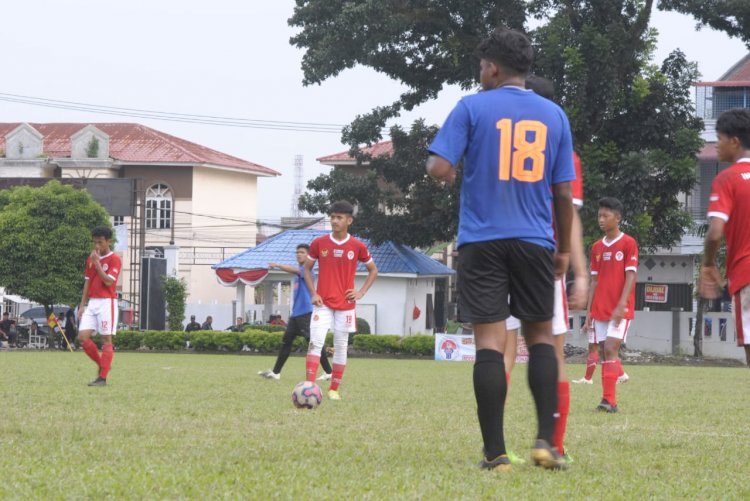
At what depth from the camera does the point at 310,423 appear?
8.97 meters

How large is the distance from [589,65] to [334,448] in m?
28.6

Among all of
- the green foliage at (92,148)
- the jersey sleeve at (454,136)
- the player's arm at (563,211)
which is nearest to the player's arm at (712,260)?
the player's arm at (563,211)

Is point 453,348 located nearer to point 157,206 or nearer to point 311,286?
point 311,286

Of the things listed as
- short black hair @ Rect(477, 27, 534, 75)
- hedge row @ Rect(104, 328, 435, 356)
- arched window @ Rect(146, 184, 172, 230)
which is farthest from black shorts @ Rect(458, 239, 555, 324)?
arched window @ Rect(146, 184, 172, 230)

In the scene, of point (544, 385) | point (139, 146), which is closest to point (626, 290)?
point (544, 385)

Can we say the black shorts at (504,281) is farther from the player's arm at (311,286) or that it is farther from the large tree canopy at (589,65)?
the large tree canopy at (589,65)

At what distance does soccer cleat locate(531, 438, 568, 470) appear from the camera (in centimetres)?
592

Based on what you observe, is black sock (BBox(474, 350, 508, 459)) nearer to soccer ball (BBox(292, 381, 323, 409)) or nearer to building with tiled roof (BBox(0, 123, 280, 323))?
soccer ball (BBox(292, 381, 323, 409))

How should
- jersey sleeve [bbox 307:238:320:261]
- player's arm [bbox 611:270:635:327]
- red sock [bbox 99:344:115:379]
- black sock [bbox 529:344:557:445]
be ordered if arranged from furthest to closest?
red sock [bbox 99:344:115:379]
jersey sleeve [bbox 307:238:320:261]
player's arm [bbox 611:270:635:327]
black sock [bbox 529:344:557:445]

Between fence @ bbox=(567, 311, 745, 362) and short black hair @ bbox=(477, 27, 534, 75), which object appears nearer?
short black hair @ bbox=(477, 27, 534, 75)

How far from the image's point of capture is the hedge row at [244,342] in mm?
37281

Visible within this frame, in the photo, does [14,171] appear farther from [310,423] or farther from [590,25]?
[310,423]

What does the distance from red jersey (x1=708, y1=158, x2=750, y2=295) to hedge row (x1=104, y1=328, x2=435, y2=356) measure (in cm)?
2996

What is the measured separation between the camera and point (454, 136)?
5879mm
